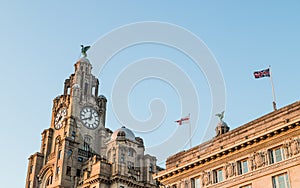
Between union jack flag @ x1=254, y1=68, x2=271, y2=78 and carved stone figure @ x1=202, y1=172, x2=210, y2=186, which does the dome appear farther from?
union jack flag @ x1=254, y1=68, x2=271, y2=78

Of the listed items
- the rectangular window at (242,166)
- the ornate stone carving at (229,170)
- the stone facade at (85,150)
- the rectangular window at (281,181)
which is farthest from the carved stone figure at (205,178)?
the stone facade at (85,150)

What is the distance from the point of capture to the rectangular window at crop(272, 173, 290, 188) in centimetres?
4481

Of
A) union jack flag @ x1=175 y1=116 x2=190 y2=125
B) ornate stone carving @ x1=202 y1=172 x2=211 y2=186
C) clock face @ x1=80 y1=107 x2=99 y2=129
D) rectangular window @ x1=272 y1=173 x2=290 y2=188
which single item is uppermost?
clock face @ x1=80 y1=107 x2=99 y2=129

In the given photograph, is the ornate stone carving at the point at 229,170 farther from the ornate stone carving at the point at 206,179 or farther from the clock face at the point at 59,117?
the clock face at the point at 59,117

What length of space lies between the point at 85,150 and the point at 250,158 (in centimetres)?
5787

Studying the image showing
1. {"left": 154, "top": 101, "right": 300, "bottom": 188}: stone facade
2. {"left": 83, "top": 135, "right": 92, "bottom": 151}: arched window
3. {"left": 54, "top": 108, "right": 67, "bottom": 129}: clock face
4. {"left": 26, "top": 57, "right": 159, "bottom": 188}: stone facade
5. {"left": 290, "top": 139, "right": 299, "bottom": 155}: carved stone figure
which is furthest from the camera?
{"left": 54, "top": 108, "right": 67, "bottom": 129}: clock face

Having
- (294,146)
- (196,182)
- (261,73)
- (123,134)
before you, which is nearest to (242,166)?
(294,146)

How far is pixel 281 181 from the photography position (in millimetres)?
45375

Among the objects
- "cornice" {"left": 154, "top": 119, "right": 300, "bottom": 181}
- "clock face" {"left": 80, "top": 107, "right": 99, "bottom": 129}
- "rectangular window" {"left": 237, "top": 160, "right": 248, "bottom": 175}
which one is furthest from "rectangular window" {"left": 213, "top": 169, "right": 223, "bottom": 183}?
"clock face" {"left": 80, "top": 107, "right": 99, "bottom": 129}

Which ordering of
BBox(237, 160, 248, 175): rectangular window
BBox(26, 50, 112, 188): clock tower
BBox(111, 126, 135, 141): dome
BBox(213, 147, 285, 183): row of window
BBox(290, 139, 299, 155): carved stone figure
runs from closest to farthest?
1. BBox(290, 139, 299, 155): carved stone figure
2. BBox(213, 147, 285, 183): row of window
3. BBox(237, 160, 248, 175): rectangular window
4. BBox(26, 50, 112, 188): clock tower
5. BBox(111, 126, 135, 141): dome

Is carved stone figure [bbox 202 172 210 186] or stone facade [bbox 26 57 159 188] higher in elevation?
stone facade [bbox 26 57 159 188]

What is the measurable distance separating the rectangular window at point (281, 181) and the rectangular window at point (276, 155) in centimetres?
182

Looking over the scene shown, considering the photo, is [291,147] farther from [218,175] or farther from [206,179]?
[206,179]

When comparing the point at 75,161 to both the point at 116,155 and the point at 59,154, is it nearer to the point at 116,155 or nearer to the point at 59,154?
the point at 59,154
